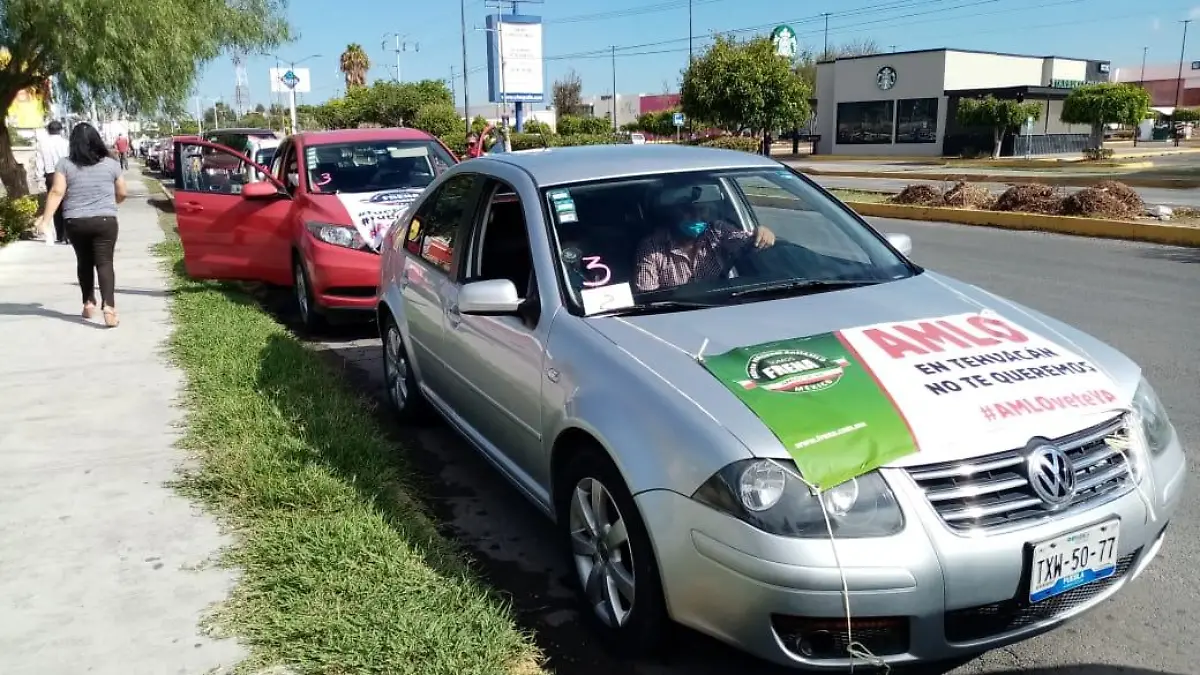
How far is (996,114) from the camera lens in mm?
36844

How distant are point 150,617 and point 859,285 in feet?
9.52

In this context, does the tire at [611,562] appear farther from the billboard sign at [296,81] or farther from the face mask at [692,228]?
the billboard sign at [296,81]

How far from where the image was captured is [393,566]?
3482 mm

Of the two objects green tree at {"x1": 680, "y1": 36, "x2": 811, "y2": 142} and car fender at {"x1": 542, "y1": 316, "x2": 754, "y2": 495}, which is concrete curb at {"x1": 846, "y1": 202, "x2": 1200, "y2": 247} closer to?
car fender at {"x1": 542, "y1": 316, "x2": 754, "y2": 495}

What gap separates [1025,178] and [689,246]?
2553 centimetres

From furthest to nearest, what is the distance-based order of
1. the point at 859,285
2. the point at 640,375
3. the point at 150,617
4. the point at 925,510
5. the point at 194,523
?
the point at 194,523
the point at 859,285
the point at 150,617
the point at 640,375
the point at 925,510

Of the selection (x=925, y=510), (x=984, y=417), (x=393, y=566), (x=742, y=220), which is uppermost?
(x=742, y=220)

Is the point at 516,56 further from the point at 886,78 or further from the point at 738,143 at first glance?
the point at 886,78

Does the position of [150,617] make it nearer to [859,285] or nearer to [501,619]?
[501,619]

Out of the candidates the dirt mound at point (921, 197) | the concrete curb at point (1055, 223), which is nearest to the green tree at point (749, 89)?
the dirt mound at point (921, 197)

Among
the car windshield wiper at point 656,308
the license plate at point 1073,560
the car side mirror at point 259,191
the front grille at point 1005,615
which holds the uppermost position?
the car side mirror at point 259,191

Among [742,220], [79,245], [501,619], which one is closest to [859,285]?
[742,220]

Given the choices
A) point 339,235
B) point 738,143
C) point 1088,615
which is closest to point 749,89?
point 738,143

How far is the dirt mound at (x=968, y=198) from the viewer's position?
1636cm
